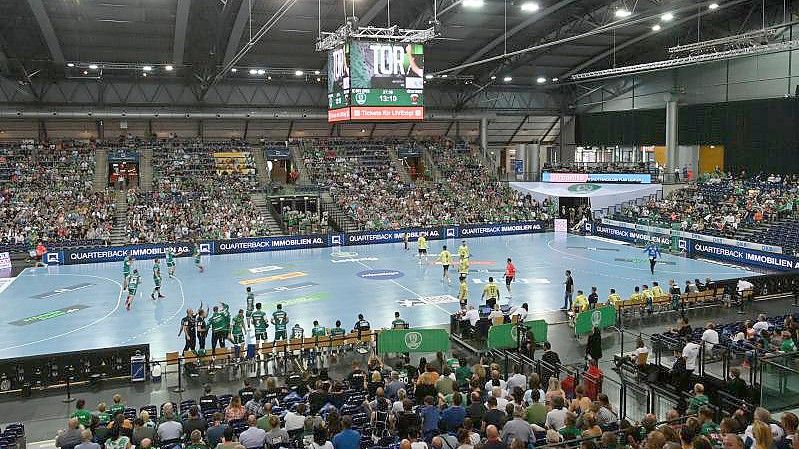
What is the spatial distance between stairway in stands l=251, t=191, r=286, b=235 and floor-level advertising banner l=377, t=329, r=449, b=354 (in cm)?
2531

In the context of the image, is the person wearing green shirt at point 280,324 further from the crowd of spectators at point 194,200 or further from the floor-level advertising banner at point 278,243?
the crowd of spectators at point 194,200

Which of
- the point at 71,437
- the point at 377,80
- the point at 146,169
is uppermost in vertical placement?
the point at 377,80

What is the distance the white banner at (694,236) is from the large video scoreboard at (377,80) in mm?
18896

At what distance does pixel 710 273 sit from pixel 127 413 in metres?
26.2

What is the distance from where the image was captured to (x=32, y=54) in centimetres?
3519

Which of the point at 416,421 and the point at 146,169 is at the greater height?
the point at 146,169

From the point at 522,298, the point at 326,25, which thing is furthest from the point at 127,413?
the point at 326,25

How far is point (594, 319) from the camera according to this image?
19094mm

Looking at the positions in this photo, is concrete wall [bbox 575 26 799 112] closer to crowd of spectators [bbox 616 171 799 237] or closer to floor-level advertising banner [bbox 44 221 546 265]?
crowd of spectators [bbox 616 171 799 237]

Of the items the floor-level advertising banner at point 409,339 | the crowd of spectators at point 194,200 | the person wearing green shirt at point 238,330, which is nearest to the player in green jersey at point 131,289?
the person wearing green shirt at point 238,330

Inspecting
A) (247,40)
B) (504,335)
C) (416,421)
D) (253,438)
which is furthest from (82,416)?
(247,40)

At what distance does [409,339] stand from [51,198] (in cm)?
3184

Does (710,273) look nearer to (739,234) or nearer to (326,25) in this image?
(739,234)

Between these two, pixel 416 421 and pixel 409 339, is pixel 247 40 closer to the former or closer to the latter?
pixel 409 339
